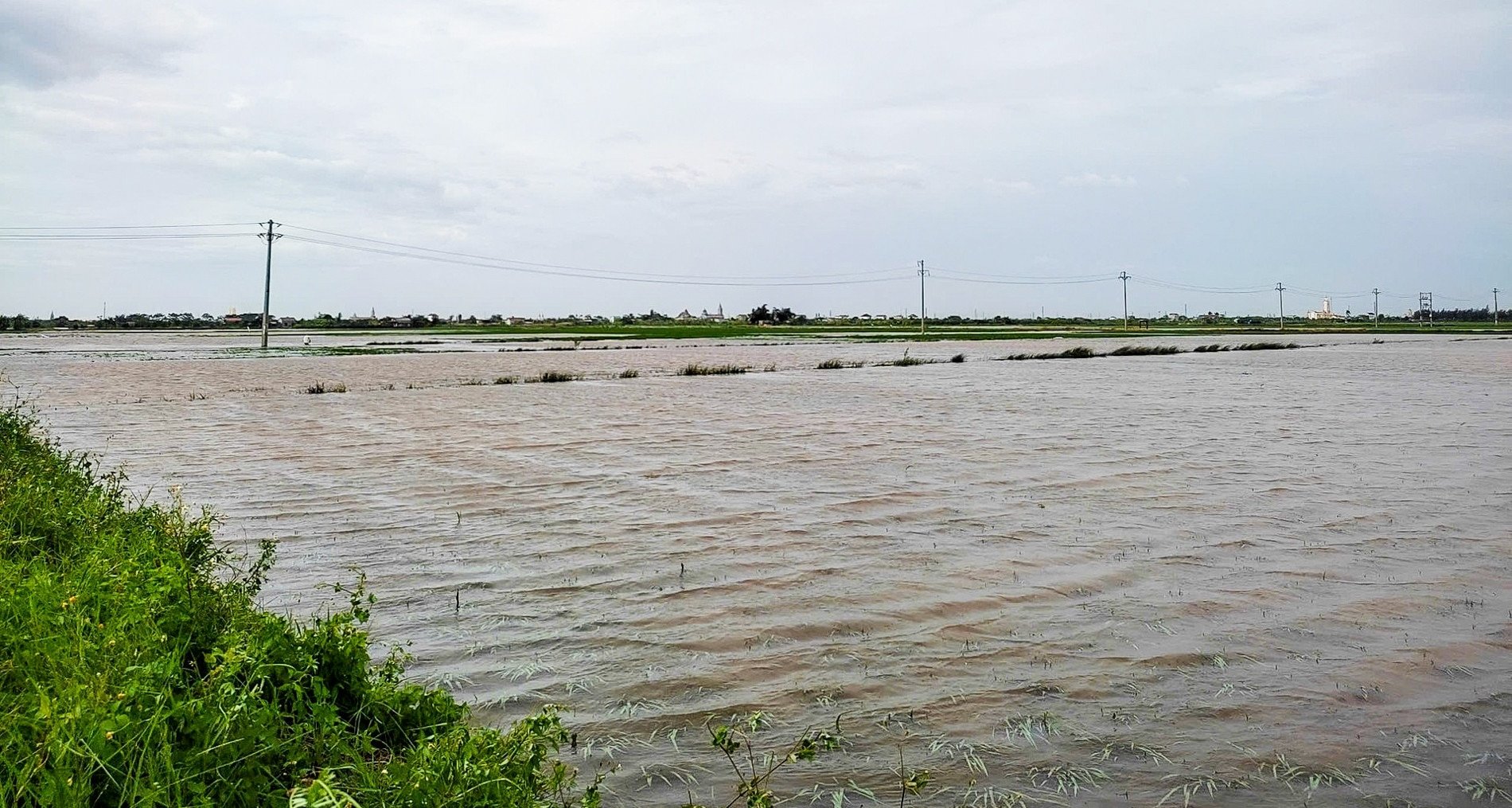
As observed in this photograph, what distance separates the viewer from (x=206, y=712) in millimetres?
4004

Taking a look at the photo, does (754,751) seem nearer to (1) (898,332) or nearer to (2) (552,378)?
(2) (552,378)

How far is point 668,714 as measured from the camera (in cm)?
537

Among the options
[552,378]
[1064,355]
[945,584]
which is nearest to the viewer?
[945,584]

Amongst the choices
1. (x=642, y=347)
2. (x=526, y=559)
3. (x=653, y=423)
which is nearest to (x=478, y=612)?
(x=526, y=559)

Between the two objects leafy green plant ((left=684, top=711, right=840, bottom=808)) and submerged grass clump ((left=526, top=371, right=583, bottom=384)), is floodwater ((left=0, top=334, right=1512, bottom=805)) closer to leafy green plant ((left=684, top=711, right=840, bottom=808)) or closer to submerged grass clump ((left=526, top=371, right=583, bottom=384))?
leafy green plant ((left=684, top=711, right=840, bottom=808))

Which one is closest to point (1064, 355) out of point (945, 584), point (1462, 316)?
point (945, 584)

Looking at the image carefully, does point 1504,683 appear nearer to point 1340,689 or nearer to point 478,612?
point 1340,689

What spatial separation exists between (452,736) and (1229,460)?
13142mm

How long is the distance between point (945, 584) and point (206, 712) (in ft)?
17.3

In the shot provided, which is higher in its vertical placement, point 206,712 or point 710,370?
point 710,370

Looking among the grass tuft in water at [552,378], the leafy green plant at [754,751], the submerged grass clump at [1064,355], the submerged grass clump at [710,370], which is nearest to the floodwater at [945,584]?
the leafy green plant at [754,751]

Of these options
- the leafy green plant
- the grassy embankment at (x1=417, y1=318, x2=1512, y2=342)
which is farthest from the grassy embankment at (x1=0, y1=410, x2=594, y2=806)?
the grassy embankment at (x1=417, y1=318, x2=1512, y2=342)

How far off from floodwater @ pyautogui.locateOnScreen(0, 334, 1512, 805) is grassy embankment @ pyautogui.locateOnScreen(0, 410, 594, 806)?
0.84m

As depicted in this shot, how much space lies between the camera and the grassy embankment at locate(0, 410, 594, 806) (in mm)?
3633
